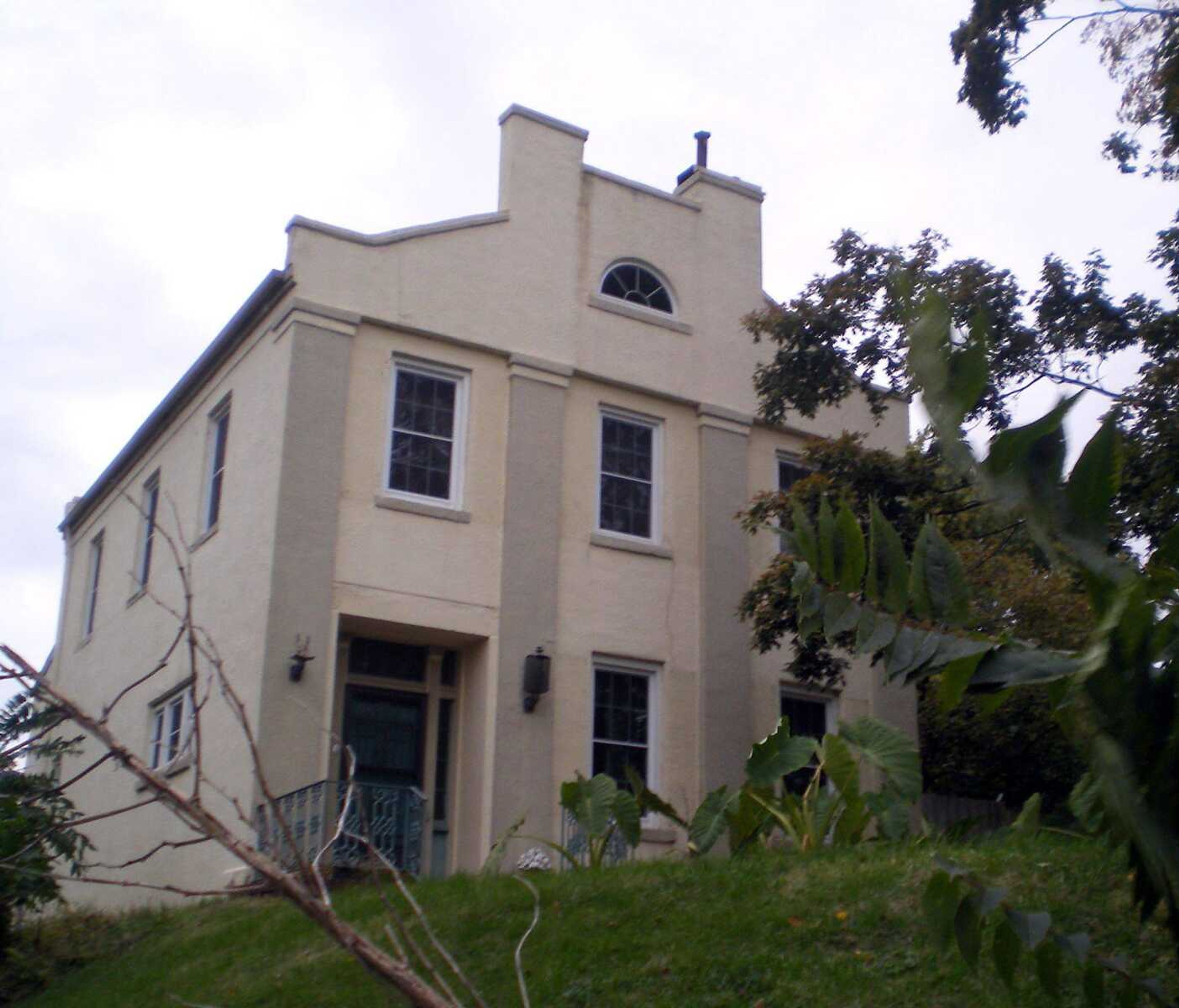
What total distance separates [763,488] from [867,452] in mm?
3070

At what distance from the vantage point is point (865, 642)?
2.68m

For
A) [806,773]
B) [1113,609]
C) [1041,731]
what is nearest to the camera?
[1113,609]

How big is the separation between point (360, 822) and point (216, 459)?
6035 mm

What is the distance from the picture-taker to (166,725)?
16.9 metres

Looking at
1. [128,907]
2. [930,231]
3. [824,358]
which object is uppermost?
[930,231]

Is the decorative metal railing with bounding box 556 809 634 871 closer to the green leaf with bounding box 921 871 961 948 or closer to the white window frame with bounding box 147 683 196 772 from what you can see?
the white window frame with bounding box 147 683 196 772

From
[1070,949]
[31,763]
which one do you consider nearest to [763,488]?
[31,763]

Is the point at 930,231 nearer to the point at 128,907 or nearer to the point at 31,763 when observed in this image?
the point at 128,907

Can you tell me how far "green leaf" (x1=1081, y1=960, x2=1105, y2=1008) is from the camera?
284 cm

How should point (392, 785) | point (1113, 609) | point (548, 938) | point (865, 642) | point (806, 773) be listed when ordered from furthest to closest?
point (806, 773) < point (392, 785) < point (548, 938) < point (865, 642) < point (1113, 609)

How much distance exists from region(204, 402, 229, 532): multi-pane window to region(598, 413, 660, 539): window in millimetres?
4259

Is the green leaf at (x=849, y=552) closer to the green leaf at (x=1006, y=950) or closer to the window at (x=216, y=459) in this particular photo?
the green leaf at (x=1006, y=950)

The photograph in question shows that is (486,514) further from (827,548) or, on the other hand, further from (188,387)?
(827,548)

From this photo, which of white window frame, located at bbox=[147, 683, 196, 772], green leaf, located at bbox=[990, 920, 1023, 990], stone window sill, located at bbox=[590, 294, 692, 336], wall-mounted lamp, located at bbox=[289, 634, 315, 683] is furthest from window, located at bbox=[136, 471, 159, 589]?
green leaf, located at bbox=[990, 920, 1023, 990]
